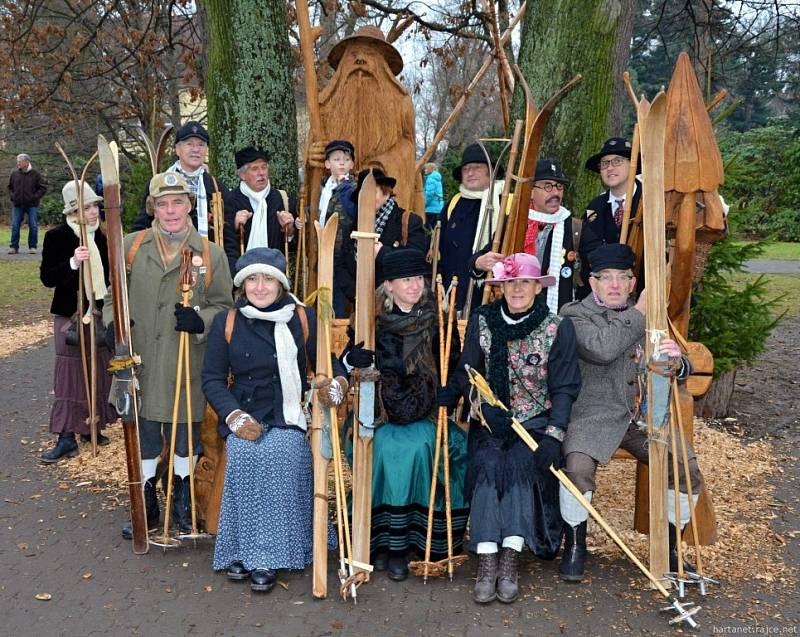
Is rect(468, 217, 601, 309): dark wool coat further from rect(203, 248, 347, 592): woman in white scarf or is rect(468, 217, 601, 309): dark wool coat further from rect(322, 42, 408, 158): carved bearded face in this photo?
rect(322, 42, 408, 158): carved bearded face

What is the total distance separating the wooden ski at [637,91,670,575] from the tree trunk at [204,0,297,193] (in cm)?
355

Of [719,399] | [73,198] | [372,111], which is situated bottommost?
[719,399]

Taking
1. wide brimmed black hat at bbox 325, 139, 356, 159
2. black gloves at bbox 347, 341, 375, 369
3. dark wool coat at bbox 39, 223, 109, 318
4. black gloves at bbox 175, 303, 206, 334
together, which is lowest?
black gloves at bbox 347, 341, 375, 369

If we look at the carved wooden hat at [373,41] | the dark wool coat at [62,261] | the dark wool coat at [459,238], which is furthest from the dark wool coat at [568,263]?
the dark wool coat at [62,261]

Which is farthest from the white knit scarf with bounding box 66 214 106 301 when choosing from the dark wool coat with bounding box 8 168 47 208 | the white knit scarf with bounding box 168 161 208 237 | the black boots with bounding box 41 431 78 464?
the dark wool coat with bounding box 8 168 47 208

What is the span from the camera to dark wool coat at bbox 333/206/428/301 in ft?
15.8

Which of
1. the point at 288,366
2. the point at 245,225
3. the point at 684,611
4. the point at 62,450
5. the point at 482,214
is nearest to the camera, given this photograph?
the point at 684,611

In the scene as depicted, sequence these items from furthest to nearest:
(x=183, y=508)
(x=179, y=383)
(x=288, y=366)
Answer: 1. (x=183, y=508)
2. (x=179, y=383)
3. (x=288, y=366)

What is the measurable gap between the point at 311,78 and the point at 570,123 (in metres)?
1.81

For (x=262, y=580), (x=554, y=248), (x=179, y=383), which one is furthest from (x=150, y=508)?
(x=554, y=248)

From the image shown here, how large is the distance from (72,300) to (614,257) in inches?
132

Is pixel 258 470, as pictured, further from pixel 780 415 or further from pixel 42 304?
pixel 42 304

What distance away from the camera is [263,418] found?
3.88 metres

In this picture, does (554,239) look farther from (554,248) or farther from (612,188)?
(612,188)
